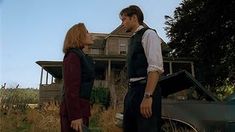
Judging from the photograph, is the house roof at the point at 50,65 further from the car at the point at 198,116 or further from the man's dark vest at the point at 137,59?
the man's dark vest at the point at 137,59

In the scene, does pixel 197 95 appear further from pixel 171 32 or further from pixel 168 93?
pixel 171 32

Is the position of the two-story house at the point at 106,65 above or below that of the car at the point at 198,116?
above

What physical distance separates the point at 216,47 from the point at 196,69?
13.3ft

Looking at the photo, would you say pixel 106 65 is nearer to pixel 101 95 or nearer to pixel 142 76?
pixel 101 95

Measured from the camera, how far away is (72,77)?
161 inches

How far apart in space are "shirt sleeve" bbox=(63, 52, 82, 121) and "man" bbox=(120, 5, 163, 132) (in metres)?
0.46

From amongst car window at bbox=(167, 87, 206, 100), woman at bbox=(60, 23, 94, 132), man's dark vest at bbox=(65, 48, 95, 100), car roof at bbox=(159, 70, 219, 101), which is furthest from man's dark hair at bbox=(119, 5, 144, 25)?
car window at bbox=(167, 87, 206, 100)

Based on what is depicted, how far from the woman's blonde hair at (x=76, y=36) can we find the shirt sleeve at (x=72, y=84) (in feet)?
0.33

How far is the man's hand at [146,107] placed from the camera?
3879 millimetres

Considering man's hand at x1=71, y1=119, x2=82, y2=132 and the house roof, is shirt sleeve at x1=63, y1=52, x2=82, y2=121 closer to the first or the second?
man's hand at x1=71, y1=119, x2=82, y2=132

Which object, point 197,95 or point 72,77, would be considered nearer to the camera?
point 72,77

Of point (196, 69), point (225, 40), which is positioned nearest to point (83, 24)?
point (225, 40)

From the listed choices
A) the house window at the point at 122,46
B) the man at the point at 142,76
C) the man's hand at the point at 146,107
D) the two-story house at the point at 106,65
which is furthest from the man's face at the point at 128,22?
the house window at the point at 122,46

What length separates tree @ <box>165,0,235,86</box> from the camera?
2875 centimetres
